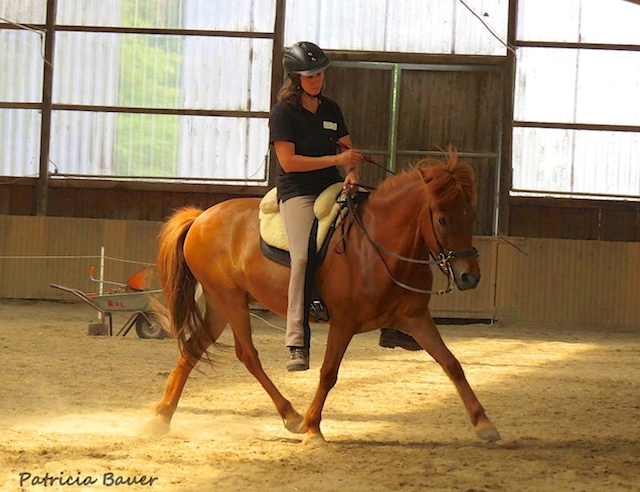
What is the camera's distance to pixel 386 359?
28.9 feet

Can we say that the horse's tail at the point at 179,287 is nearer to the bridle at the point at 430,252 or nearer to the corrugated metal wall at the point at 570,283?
the bridle at the point at 430,252

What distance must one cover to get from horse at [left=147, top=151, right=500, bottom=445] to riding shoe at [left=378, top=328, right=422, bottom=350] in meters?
0.19

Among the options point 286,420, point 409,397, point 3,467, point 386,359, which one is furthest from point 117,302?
point 3,467

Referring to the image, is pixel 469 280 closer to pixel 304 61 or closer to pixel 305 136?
pixel 305 136

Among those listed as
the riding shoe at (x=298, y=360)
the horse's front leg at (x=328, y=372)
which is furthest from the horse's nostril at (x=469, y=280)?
the riding shoe at (x=298, y=360)

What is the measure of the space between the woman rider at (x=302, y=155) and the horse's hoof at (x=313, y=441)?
0.36 metres

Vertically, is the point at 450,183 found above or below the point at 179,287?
above

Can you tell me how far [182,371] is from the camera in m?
5.29

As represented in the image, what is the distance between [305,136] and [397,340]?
1277 millimetres

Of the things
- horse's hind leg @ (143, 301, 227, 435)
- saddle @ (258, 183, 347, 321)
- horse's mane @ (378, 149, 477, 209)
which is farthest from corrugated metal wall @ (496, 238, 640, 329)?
horse's mane @ (378, 149, 477, 209)

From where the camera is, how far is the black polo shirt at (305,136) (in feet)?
15.7

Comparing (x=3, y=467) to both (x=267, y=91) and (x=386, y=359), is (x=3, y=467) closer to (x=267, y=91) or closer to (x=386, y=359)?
(x=386, y=359)
